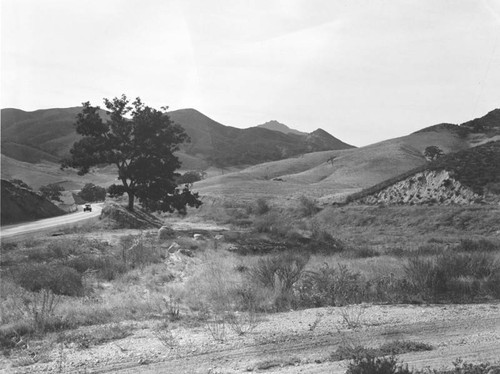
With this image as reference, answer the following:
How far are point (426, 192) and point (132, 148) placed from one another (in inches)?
1097

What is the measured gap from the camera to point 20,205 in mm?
41281

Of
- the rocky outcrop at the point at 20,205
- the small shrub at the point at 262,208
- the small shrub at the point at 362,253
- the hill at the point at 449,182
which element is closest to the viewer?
the small shrub at the point at 362,253

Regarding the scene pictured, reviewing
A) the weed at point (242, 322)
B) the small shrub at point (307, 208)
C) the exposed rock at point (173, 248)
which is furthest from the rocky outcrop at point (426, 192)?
the weed at point (242, 322)

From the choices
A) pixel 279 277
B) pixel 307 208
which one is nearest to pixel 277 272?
pixel 279 277

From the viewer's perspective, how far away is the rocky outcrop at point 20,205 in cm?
3872

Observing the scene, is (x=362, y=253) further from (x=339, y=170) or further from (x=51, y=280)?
(x=339, y=170)

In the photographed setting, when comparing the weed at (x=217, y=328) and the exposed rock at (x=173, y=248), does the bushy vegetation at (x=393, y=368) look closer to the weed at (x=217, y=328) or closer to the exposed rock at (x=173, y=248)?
the weed at (x=217, y=328)

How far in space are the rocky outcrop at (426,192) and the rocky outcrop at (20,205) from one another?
1271 inches

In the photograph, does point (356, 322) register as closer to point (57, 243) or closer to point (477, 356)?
point (477, 356)

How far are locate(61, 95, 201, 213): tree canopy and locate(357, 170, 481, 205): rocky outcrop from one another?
20954mm

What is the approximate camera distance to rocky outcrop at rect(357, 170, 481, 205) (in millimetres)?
40719

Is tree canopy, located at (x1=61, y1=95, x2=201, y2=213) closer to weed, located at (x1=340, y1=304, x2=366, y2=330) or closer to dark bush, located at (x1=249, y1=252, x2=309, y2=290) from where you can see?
dark bush, located at (x1=249, y1=252, x2=309, y2=290)

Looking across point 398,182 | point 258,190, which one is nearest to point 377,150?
point 258,190

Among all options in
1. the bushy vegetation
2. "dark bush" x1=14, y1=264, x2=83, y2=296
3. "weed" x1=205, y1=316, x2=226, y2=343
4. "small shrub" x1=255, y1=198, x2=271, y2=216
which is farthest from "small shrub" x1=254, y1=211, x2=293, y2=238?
the bushy vegetation
